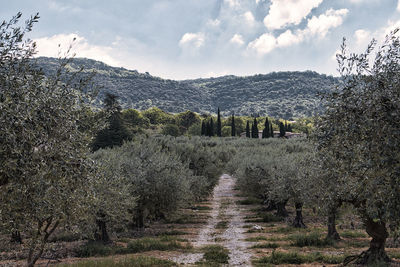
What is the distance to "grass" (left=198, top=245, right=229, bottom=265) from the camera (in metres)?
20.0

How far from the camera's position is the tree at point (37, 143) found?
8.14 metres

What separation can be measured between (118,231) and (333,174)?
2386 cm

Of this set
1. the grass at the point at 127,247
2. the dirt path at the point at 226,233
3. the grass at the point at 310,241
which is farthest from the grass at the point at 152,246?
the grass at the point at 310,241

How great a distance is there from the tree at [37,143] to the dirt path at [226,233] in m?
11.9

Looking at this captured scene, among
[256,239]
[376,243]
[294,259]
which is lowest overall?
[256,239]

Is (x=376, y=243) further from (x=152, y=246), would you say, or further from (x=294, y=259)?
(x=152, y=246)

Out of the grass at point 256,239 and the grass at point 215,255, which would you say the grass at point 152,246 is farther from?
the grass at point 256,239

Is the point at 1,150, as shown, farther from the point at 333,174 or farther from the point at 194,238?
the point at 194,238

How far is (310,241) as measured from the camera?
25.7m

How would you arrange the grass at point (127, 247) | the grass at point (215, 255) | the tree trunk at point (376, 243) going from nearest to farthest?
the tree trunk at point (376, 243)
the grass at point (215, 255)
the grass at point (127, 247)

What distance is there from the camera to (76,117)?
35.0ft

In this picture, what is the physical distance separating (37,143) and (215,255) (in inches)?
635

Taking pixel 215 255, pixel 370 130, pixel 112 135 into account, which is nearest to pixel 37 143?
pixel 370 130

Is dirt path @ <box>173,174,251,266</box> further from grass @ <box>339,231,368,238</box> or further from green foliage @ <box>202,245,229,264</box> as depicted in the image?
grass @ <box>339,231,368,238</box>
